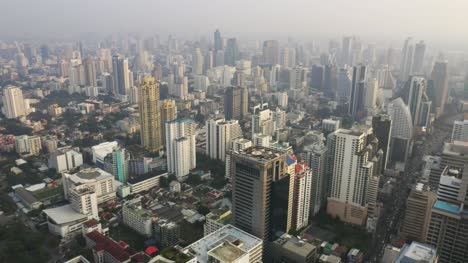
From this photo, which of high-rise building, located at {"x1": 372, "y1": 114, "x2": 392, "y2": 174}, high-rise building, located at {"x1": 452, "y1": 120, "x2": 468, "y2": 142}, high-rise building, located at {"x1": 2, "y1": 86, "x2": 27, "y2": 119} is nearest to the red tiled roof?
high-rise building, located at {"x1": 372, "y1": 114, "x2": 392, "y2": 174}

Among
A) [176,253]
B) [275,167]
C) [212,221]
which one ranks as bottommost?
[212,221]

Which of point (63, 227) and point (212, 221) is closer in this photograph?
point (212, 221)

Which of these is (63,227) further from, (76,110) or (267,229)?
(76,110)

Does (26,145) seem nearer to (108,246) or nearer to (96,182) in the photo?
(96,182)

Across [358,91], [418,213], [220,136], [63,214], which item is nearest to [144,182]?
[63,214]

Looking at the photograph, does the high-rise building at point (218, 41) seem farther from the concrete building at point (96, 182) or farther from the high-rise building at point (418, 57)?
the concrete building at point (96, 182)

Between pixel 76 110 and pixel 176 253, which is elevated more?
pixel 176 253

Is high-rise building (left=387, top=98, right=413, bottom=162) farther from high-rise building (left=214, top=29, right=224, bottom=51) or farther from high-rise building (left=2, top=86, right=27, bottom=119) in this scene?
high-rise building (left=214, top=29, right=224, bottom=51)

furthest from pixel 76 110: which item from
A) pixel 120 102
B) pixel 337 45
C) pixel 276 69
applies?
pixel 337 45
